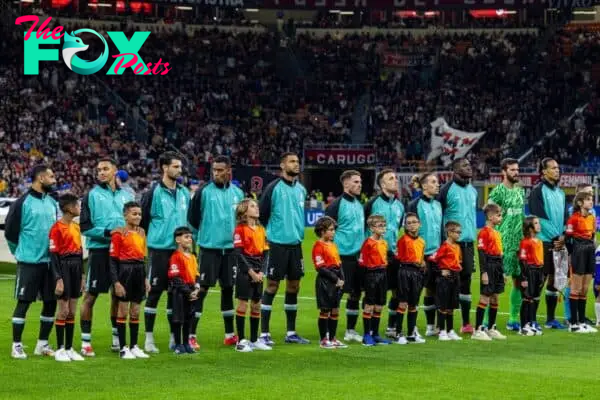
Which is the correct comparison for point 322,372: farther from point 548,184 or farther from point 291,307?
point 548,184

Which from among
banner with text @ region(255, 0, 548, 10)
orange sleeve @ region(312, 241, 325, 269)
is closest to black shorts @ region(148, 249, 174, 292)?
orange sleeve @ region(312, 241, 325, 269)

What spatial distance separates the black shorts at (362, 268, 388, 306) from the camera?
17.0 metres

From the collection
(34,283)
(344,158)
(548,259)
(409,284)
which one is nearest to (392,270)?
(409,284)

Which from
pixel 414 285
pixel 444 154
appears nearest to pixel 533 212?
pixel 414 285

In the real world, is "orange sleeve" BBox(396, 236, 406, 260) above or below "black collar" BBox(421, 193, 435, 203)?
below

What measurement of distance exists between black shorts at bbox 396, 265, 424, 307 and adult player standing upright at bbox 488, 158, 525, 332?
201cm

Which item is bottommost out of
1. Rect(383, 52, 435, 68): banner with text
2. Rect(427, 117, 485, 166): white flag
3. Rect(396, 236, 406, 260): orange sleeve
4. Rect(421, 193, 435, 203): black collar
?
Rect(396, 236, 406, 260): orange sleeve

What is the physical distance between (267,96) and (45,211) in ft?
141

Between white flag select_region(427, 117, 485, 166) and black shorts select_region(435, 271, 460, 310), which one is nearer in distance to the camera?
black shorts select_region(435, 271, 460, 310)

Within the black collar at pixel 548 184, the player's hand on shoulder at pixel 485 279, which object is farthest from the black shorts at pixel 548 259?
the player's hand on shoulder at pixel 485 279

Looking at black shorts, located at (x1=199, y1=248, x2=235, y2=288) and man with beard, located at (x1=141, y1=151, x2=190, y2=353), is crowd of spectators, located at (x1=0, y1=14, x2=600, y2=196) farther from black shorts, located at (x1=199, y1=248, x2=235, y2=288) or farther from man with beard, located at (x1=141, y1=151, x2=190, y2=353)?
man with beard, located at (x1=141, y1=151, x2=190, y2=353)

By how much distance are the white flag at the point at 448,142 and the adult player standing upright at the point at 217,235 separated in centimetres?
3626

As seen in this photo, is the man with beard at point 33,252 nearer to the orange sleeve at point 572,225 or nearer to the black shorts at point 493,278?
the black shorts at point 493,278

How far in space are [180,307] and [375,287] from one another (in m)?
2.66
